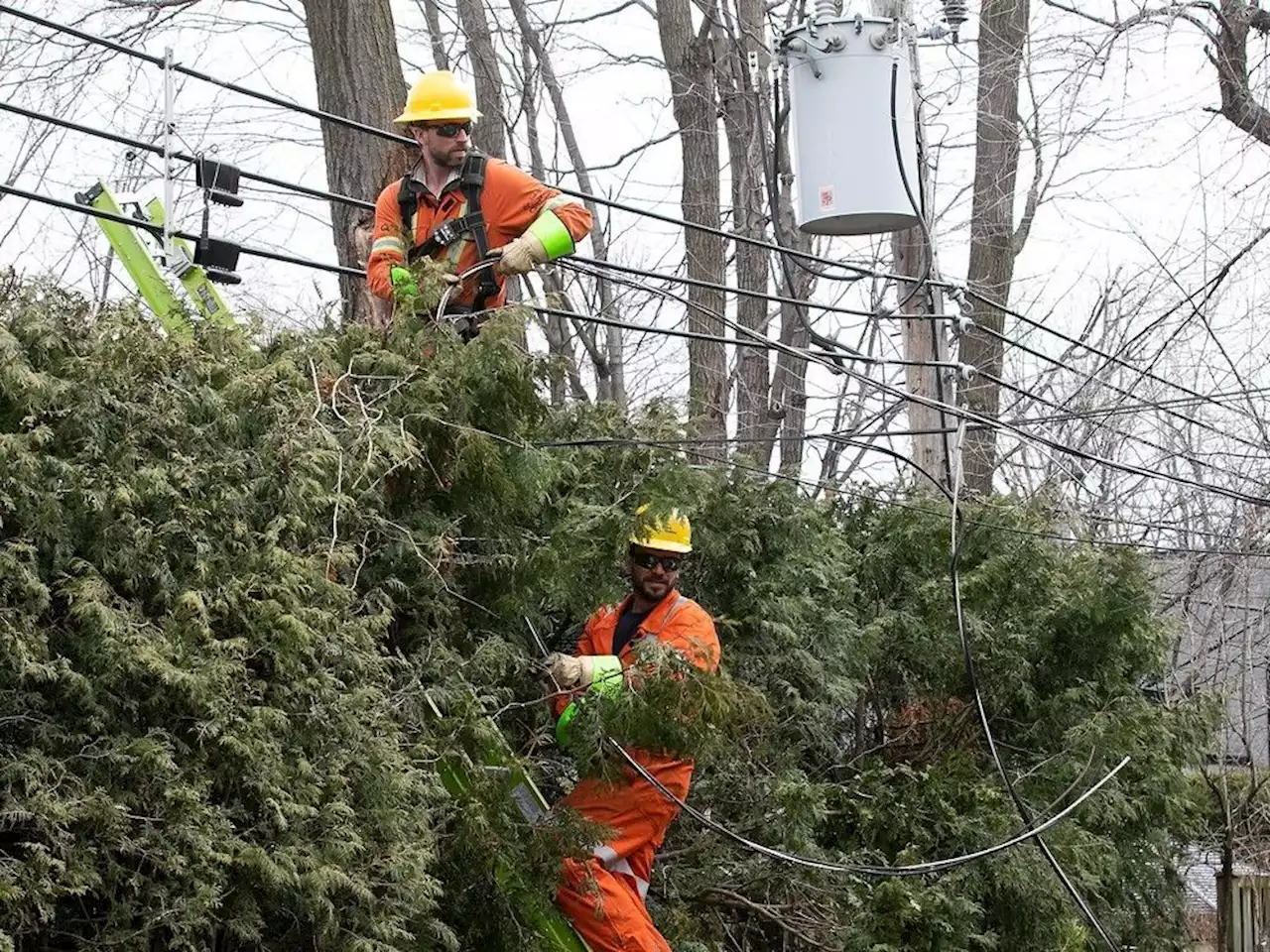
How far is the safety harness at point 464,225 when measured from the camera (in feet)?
26.2

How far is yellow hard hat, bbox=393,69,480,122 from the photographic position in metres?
8.06

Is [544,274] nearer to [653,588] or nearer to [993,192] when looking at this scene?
[993,192]

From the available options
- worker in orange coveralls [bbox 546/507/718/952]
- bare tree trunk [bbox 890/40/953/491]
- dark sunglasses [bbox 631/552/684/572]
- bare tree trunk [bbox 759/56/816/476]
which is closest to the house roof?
bare tree trunk [bbox 890/40/953/491]

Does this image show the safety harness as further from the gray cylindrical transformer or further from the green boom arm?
the gray cylindrical transformer

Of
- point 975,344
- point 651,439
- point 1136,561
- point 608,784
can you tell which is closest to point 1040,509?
point 1136,561

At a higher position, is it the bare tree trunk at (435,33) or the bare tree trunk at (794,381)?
the bare tree trunk at (435,33)

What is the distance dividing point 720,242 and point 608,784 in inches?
427

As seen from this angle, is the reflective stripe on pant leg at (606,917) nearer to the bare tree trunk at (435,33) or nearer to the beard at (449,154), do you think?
the beard at (449,154)

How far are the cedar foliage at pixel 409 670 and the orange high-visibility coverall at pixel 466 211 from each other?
76 centimetres

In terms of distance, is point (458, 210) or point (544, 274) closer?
point (458, 210)

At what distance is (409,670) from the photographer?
21.6 ft

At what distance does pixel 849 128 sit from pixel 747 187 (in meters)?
8.89

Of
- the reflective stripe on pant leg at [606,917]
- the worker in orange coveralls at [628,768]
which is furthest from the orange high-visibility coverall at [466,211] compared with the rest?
→ the reflective stripe on pant leg at [606,917]

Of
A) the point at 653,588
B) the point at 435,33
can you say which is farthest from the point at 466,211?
the point at 435,33
